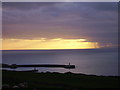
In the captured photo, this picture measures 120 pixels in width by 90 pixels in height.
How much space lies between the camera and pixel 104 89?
7.78m

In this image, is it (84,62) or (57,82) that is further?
(84,62)

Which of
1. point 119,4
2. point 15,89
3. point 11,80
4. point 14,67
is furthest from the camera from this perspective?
point 14,67

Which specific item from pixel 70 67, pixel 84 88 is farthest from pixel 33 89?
pixel 70 67

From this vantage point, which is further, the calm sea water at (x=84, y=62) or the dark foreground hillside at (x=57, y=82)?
the calm sea water at (x=84, y=62)

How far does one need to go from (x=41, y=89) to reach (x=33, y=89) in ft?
1.09

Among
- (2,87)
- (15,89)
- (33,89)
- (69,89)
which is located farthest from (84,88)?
(2,87)

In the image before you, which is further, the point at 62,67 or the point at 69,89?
the point at 62,67

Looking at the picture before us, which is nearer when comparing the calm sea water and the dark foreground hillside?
the dark foreground hillside

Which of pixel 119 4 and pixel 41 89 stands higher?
pixel 119 4

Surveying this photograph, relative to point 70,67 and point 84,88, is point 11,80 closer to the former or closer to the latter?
point 84,88

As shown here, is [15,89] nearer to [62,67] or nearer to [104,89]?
[104,89]

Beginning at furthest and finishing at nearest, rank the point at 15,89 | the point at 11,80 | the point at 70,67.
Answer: the point at 70,67
the point at 11,80
the point at 15,89

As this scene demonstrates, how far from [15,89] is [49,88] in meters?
1.24

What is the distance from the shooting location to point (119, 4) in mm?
8000
